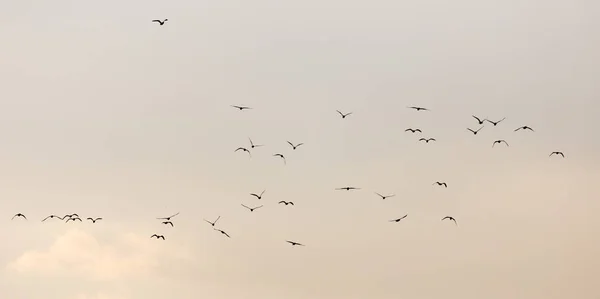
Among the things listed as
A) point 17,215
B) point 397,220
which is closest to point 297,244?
point 397,220

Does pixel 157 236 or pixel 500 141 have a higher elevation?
pixel 500 141

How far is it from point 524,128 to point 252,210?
38.7m

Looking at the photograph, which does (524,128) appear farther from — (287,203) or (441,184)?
(287,203)

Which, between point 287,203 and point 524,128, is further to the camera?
point 287,203

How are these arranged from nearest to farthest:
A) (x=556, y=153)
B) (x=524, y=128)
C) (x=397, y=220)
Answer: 1. (x=524, y=128)
2. (x=556, y=153)
3. (x=397, y=220)

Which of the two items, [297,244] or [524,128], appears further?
[297,244]

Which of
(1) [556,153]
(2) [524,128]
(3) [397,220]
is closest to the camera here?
(2) [524,128]

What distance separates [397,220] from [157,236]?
111 feet

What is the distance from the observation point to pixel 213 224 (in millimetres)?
147125

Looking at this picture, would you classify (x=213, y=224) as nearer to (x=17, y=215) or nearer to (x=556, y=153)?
(x=17, y=215)

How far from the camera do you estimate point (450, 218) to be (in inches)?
5925

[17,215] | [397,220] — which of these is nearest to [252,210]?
[397,220]

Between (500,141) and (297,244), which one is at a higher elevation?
(500,141)

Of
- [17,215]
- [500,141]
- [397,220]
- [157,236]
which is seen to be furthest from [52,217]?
[500,141]
